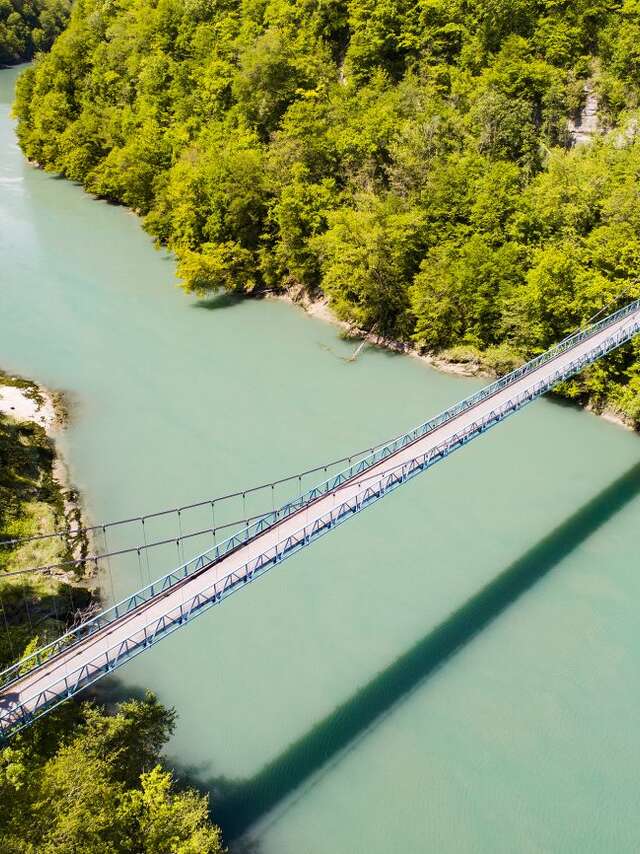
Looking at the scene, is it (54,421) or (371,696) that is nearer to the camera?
(371,696)

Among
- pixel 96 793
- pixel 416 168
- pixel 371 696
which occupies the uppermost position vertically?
pixel 416 168

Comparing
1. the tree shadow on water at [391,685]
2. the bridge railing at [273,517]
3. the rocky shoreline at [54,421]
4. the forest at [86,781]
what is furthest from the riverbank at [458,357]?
the forest at [86,781]

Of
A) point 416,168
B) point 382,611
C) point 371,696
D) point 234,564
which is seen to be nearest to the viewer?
point 234,564

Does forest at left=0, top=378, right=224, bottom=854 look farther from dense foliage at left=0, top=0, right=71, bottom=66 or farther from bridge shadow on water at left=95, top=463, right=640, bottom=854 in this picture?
dense foliage at left=0, top=0, right=71, bottom=66

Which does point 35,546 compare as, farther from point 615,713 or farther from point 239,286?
point 239,286

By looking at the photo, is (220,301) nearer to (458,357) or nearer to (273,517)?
(458,357)

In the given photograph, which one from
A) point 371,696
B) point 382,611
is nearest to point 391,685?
point 371,696

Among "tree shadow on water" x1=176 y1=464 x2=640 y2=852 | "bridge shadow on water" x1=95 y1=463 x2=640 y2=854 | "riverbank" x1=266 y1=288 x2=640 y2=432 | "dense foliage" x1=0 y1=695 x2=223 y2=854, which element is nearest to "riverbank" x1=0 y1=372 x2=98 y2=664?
"dense foliage" x1=0 y1=695 x2=223 y2=854

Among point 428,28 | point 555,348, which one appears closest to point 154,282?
point 428,28
